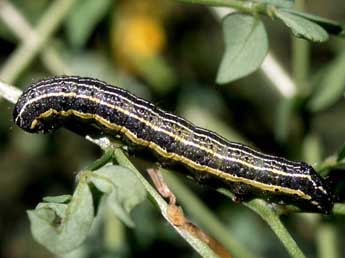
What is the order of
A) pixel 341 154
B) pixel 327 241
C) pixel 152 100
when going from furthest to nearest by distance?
pixel 152 100, pixel 327 241, pixel 341 154

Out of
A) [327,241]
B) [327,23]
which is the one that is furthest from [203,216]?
[327,23]

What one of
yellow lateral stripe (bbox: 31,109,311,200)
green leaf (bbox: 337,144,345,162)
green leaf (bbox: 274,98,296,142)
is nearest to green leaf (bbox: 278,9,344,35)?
green leaf (bbox: 337,144,345,162)

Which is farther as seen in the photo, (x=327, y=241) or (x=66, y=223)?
(x=327, y=241)

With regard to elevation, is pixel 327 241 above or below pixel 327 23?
below

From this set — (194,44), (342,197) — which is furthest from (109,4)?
(342,197)

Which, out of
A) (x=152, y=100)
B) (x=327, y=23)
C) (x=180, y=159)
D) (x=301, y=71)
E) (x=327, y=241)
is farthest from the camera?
(x=152, y=100)

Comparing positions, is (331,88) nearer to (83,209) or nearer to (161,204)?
(161,204)

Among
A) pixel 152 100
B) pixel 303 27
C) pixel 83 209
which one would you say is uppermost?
pixel 303 27
